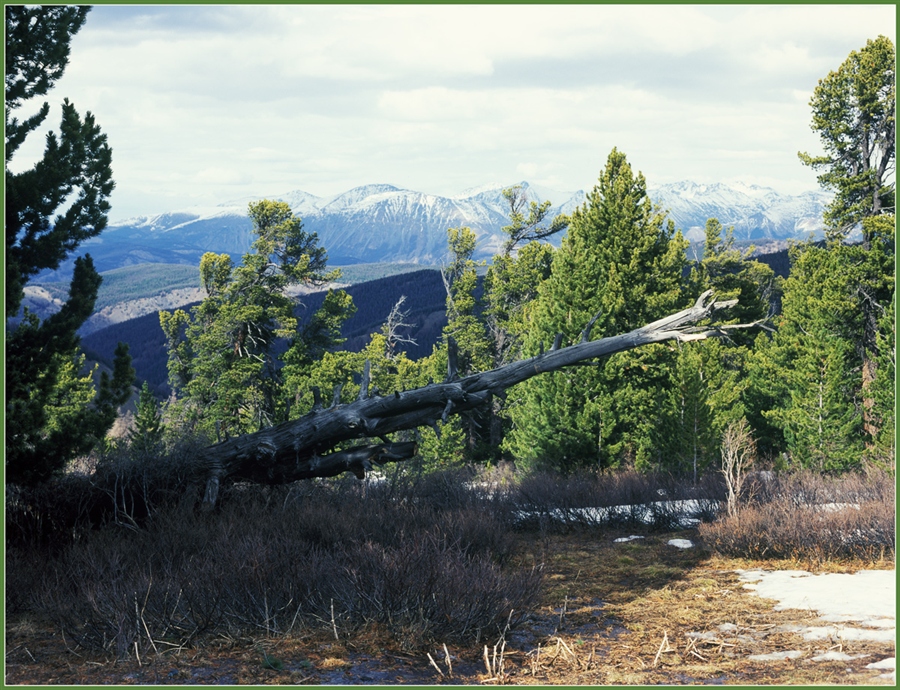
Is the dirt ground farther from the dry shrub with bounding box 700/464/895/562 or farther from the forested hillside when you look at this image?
the forested hillside

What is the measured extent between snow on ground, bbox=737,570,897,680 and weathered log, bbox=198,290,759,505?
3334 millimetres

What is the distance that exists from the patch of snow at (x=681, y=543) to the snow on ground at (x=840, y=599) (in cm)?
187

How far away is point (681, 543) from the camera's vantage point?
484 inches

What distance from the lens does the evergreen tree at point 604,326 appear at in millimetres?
23812

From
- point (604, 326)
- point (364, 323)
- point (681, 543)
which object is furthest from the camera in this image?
point (364, 323)

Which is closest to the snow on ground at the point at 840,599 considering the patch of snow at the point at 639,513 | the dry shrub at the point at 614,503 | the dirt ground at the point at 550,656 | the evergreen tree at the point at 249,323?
the dirt ground at the point at 550,656

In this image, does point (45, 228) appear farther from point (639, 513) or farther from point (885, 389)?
point (885, 389)

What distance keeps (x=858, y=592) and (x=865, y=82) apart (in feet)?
79.0

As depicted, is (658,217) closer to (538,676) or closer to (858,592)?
(858,592)

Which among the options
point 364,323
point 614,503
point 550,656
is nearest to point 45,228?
point 550,656

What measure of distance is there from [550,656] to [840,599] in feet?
12.1

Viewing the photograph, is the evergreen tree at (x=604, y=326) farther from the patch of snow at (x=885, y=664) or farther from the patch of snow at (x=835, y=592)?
the patch of snow at (x=885, y=664)

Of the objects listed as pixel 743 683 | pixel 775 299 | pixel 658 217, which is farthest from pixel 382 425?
pixel 775 299

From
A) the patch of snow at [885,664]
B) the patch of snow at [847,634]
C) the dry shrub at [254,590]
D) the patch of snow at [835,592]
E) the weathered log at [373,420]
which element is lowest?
the patch of snow at [835,592]
